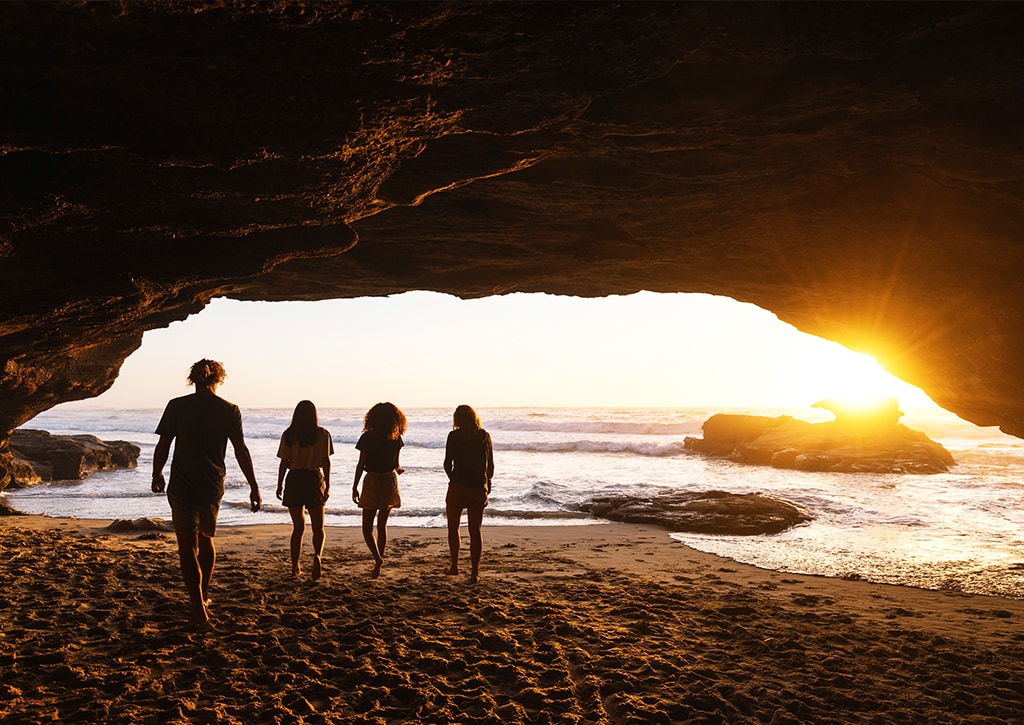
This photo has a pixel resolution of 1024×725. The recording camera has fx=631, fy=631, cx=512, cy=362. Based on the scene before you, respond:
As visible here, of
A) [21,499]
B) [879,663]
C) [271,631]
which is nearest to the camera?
[879,663]

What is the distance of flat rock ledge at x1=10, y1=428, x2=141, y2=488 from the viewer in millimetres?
17703

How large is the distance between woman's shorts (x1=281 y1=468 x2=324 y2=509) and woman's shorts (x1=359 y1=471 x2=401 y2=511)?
0.49m

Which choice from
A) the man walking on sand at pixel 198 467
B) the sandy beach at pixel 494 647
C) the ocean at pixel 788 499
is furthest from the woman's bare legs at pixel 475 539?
the ocean at pixel 788 499

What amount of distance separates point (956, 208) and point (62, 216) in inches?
333

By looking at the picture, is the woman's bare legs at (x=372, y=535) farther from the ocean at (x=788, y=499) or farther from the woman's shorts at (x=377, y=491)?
the ocean at (x=788, y=499)

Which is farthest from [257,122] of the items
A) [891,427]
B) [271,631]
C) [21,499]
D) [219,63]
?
[891,427]

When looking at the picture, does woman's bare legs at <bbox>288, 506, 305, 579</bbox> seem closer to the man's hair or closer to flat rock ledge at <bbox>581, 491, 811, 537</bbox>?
the man's hair

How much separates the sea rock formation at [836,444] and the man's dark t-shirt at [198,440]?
816 inches

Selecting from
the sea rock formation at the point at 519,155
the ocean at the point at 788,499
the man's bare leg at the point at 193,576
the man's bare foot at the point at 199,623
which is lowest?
the ocean at the point at 788,499

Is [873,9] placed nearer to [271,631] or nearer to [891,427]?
[271,631]

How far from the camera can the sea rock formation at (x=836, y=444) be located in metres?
21.4

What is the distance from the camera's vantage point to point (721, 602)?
19.7 ft

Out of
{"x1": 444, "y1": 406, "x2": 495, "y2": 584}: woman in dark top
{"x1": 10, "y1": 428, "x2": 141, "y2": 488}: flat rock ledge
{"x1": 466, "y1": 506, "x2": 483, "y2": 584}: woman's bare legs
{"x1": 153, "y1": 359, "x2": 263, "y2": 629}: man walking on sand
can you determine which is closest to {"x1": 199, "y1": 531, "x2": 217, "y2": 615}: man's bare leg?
{"x1": 153, "y1": 359, "x2": 263, "y2": 629}: man walking on sand

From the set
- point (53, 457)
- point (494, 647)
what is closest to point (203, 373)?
point (494, 647)
